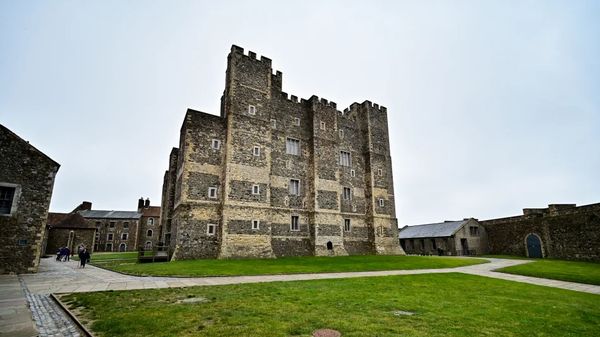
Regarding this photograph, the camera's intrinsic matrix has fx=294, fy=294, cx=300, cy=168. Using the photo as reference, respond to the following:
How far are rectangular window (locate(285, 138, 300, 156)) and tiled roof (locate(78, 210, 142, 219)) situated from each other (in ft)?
169

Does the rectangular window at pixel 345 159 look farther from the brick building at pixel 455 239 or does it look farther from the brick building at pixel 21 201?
the brick building at pixel 21 201

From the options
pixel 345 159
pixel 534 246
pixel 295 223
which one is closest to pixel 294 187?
pixel 295 223

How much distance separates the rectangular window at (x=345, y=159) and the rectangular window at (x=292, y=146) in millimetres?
6453

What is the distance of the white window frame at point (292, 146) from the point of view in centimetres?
3272

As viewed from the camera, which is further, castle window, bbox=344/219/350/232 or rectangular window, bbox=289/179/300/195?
castle window, bbox=344/219/350/232

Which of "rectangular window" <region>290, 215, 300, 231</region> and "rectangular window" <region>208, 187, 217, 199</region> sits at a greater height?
"rectangular window" <region>208, 187, 217, 199</region>

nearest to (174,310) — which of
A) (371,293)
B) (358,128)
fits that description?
(371,293)

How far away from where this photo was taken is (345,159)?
37.3 m

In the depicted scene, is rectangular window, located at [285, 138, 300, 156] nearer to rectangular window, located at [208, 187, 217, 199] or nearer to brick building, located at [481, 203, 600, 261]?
rectangular window, located at [208, 187, 217, 199]

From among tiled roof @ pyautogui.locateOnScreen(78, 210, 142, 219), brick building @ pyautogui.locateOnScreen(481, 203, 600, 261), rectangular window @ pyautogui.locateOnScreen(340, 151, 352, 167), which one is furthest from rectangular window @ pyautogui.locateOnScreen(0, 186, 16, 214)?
tiled roof @ pyautogui.locateOnScreen(78, 210, 142, 219)

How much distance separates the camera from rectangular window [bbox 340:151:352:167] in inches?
1453

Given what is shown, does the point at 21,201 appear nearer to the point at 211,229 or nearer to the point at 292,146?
the point at 211,229

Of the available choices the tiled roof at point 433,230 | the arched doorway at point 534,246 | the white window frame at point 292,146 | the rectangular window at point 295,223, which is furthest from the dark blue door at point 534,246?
the white window frame at point 292,146

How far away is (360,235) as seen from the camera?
117 feet
